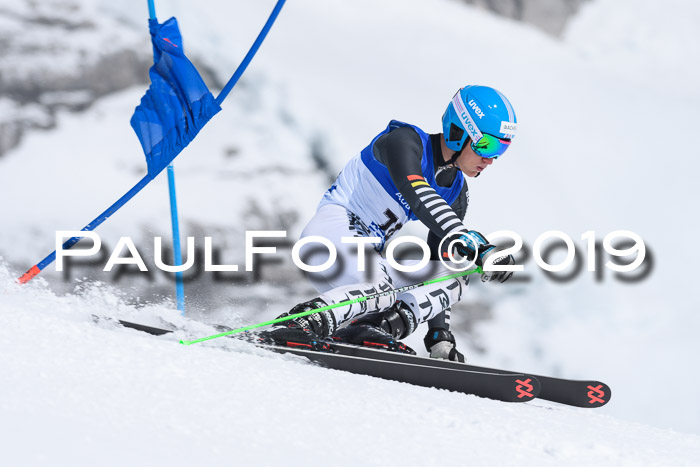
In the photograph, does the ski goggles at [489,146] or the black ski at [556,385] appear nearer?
the black ski at [556,385]

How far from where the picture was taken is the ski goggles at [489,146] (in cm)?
372

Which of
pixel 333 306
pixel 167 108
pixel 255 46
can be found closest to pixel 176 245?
pixel 167 108

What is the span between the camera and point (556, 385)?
358 centimetres

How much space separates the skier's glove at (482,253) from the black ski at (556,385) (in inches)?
17.5

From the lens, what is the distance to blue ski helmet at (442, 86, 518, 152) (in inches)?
145

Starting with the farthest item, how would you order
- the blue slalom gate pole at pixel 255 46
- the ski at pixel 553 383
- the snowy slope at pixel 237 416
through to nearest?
the blue slalom gate pole at pixel 255 46 < the ski at pixel 553 383 < the snowy slope at pixel 237 416

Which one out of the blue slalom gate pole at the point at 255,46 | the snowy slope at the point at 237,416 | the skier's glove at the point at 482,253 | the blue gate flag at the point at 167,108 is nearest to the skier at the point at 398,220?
the skier's glove at the point at 482,253

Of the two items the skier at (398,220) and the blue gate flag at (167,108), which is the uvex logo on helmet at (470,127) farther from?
the blue gate flag at (167,108)

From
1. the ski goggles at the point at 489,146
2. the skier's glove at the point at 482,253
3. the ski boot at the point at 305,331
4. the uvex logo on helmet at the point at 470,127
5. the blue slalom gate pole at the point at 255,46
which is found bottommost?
the ski boot at the point at 305,331

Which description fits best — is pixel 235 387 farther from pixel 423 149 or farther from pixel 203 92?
pixel 203 92

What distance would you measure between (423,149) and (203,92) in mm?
1343

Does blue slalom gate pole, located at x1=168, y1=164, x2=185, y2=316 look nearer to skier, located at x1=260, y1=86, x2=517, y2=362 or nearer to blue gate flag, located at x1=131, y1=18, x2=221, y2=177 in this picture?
blue gate flag, located at x1=131, y1=18, x2=221, y2=177

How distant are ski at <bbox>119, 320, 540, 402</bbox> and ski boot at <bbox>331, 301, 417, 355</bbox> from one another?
1.31 ft

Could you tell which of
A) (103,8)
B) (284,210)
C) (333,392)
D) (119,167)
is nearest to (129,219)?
(119,167)
